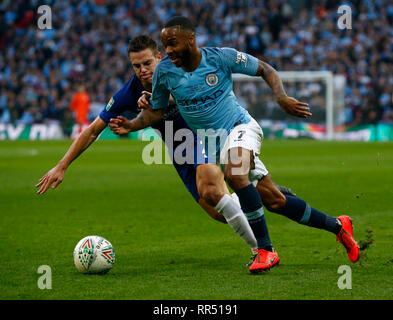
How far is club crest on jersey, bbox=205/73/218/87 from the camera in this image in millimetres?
5686

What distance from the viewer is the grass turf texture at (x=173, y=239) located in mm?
4914

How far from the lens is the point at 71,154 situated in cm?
604

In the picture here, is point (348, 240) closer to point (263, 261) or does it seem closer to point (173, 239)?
point (263, 261)

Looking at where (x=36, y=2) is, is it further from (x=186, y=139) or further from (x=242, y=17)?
(x=186, y=139)

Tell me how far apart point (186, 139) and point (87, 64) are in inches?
1037

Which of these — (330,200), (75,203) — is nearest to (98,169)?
(75,203)

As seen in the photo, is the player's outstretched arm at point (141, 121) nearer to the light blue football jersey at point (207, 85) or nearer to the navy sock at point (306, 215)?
the light blue football jersey at point (207, 85)

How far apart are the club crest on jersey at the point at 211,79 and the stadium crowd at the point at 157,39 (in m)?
21.5

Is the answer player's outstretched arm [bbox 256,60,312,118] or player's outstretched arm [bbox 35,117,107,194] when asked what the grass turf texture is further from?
player's outstretched arm [bbox 256,60,312,118]

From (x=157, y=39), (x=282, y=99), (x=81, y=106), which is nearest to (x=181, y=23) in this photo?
(x=282, y=99)

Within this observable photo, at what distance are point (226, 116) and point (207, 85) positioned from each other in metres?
0.30

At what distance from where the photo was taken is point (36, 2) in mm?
33500

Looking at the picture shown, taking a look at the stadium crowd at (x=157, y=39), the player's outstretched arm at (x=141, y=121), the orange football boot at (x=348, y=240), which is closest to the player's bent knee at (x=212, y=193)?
the player's outstretched arm at (x=141, y=121)
